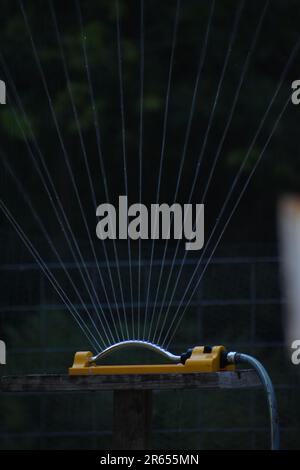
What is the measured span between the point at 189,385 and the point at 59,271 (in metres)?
3.17

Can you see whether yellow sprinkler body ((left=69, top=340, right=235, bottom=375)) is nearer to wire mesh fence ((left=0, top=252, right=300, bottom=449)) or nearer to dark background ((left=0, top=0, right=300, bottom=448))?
wire mesh fence ((left=0, top=252, right=300, bottom=449))

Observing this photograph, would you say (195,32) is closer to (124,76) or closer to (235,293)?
(124,76)

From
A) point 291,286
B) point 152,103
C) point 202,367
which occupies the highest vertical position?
point 152,103

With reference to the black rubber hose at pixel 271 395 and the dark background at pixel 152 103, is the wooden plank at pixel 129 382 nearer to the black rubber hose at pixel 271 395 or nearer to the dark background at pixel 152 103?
the black rubber hose at pixel 271 395

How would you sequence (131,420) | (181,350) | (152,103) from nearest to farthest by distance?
(131,420), (181,350), (152,103)

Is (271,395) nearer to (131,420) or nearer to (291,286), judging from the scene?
(131,420)

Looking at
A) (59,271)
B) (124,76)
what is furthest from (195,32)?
(59,271)

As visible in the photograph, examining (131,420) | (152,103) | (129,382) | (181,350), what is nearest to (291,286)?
(181,350)

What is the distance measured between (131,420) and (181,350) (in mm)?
2480

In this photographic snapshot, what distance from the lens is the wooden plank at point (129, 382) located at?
331 centimetres

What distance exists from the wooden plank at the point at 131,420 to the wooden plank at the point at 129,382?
0.42ft

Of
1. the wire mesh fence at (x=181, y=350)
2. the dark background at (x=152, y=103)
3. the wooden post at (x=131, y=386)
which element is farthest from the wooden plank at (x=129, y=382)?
the dark background at (x=152, y=103)

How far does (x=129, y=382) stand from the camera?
3.40 metres
